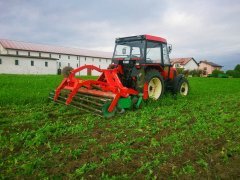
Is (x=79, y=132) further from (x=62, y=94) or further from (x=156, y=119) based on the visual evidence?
(x=62, y=94)

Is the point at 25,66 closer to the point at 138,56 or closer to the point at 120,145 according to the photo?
the point at 138,56

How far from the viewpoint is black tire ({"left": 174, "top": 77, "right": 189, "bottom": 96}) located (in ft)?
30.7

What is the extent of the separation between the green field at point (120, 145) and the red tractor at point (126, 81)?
1.50 feet

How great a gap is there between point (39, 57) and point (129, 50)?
34837 mm

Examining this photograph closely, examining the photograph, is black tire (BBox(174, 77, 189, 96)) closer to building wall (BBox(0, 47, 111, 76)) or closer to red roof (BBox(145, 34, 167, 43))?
red roof (BBox(145, 34, 167, 43))

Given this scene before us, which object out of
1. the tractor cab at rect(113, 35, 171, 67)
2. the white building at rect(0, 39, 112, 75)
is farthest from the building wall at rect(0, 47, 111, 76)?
the tractor cab at rect(113, 35, 171, 67)

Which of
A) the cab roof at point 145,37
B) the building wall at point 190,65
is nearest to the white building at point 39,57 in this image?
the cab roof at point 145,37

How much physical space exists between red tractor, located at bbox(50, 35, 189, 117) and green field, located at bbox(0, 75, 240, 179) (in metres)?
0.46

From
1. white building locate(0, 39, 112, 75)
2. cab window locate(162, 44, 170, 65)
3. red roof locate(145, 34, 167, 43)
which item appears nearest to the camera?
red roof locate(145, 34, 167, 43)

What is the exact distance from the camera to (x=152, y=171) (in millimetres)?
3229

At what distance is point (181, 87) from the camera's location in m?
9.86

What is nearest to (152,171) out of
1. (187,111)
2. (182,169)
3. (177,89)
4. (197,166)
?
(182,169)

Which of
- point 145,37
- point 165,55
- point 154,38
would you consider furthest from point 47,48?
point 145,37

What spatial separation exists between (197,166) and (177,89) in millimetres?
6167
